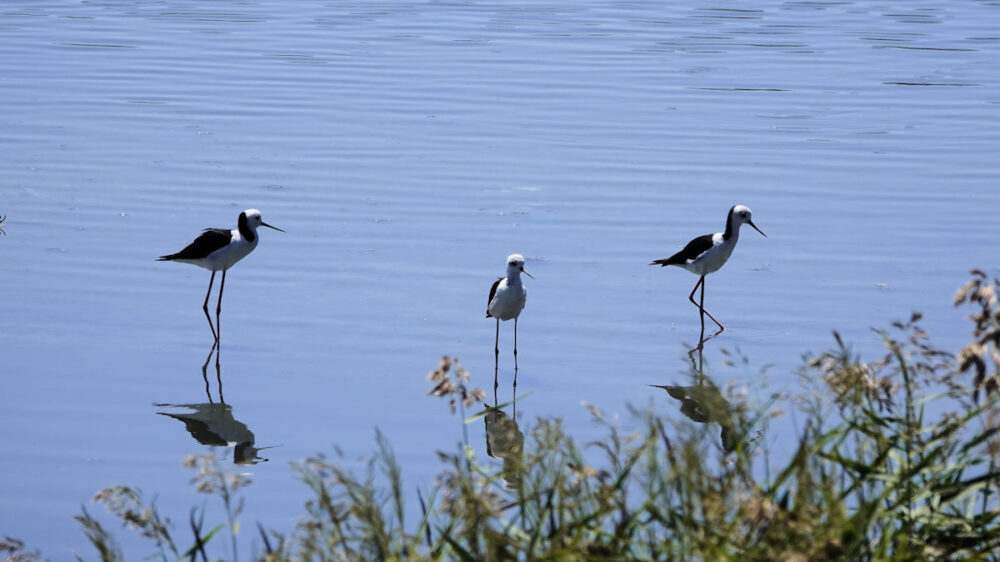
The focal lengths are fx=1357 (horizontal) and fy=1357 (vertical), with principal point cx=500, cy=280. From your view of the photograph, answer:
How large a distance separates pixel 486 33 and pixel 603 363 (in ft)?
58.3

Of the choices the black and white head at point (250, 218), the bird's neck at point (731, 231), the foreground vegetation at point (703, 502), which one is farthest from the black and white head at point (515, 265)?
the foreground vegetation at point (703, 502)

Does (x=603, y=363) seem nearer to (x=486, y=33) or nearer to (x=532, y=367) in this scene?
(x=532, y=367)

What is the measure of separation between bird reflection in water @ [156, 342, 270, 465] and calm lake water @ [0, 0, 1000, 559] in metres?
0.04

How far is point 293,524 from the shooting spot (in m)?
6.14

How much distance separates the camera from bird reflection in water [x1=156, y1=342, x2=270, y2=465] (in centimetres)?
711

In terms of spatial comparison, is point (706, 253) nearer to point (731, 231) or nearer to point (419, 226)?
point (731, 231)

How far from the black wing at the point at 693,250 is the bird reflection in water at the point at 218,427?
3.79 meters

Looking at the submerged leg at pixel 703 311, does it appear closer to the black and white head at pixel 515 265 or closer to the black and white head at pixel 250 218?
the black and white head at pixel 515 265

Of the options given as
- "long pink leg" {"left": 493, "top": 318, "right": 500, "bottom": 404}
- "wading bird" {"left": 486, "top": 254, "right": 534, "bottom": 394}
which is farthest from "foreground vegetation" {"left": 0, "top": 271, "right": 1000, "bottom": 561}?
"wading bird" {"left": 486, "top": 254, "right": 534, "bottom": 394}

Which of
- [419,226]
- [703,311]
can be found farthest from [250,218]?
[703,311]

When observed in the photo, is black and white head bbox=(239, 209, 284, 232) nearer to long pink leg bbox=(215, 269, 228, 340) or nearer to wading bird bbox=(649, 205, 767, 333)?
long pink leg bbox=(215, 269, 228, 340)

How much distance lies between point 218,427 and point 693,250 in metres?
4.18

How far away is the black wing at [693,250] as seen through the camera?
33.3ft

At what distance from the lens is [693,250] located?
10219 millimetres
